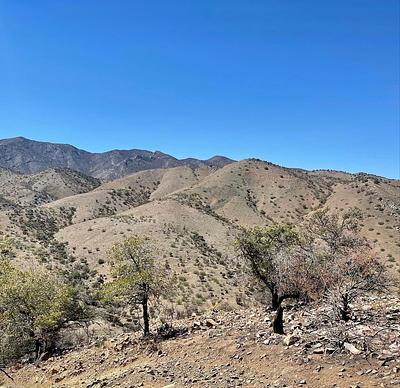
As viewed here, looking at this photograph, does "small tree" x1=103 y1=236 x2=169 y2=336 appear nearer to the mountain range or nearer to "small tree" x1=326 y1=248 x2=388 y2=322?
the mountain range

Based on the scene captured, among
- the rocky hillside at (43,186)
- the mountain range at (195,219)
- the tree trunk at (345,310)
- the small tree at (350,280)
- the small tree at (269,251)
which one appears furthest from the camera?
the rocky hillside at (43,186)

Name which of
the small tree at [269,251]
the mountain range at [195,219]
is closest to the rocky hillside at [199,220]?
the mountain range at [195,219]

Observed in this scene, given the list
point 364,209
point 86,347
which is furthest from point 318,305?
point 364,209

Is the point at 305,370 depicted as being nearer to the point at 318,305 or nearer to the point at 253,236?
the point at 318,305

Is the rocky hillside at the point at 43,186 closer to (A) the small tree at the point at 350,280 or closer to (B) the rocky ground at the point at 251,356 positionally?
(B) the rocky ground at the point at 251,356

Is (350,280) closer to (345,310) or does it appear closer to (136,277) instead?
(345,310)

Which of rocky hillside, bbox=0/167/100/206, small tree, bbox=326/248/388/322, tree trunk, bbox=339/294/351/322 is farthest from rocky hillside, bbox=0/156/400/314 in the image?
tree trunk, bbox=339/294/351/322

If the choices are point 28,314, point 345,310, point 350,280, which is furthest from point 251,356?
point 28,314

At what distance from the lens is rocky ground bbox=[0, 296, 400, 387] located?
11.9m

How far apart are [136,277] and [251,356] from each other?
898cm

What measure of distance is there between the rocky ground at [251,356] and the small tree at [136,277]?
2220 millimetres

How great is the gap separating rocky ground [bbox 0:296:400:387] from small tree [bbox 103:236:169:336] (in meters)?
2.22

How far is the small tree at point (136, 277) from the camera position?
21781 mm

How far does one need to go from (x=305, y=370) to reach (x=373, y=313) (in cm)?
549
